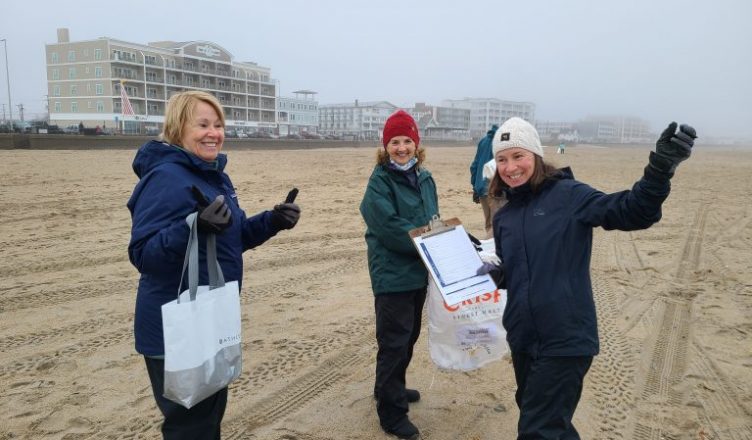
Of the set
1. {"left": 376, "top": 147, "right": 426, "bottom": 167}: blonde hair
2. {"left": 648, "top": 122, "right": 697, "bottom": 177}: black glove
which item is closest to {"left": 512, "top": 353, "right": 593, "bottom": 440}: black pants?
{"left": 648, "top": 122, "right": 697, "bottom": 177}: black glove

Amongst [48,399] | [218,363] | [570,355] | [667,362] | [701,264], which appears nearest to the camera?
[218,363]

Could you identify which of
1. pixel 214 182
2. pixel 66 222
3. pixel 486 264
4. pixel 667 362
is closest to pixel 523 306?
pixel 486 264

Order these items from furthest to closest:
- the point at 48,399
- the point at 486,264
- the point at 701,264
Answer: the point at 701,264
the point at 48,399
the point at 486,264

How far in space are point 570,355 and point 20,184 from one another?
541 inches

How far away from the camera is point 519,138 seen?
7.52 feet

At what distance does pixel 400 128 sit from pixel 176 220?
1.60 metres

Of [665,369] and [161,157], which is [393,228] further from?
[665,369]

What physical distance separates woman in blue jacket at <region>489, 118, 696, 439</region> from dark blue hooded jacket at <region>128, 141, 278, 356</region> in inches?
53.5

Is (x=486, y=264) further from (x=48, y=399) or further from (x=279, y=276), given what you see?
(x=279, y=276)

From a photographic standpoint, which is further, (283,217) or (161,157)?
(283,217)

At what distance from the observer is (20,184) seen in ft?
39.2

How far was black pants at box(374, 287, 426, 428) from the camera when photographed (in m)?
3.10

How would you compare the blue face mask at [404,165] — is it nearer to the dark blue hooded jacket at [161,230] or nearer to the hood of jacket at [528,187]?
the hood of jacket at [528,187]

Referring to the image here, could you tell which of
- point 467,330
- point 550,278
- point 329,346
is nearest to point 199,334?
point 550,278
